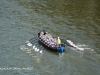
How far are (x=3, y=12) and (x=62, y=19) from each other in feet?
55.3

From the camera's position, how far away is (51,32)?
6159cm

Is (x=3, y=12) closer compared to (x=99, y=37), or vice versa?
(x=99, y=37)

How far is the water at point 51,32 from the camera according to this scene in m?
46.0

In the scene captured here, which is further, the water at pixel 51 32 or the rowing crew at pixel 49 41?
the rowing crew at pixel 49 41

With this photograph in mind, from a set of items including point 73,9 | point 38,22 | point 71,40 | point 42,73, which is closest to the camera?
point 42,73

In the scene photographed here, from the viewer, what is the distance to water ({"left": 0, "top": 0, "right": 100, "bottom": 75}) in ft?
151

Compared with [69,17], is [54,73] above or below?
below

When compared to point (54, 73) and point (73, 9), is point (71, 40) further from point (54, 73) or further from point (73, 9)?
point (73, 9)

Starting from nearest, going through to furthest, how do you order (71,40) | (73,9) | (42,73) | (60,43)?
(42,73) → (60,43) → (71,40) → (73,9)

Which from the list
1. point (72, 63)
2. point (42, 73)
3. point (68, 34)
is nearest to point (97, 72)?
point (72, 63)

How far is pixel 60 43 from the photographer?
52438mm

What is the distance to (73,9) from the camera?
78.9m

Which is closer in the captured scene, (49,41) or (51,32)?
(49,41)

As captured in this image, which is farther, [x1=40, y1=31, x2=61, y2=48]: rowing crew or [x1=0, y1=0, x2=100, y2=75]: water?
[x1=40, y1=31, x2=61, y2=48]: rowing crew
